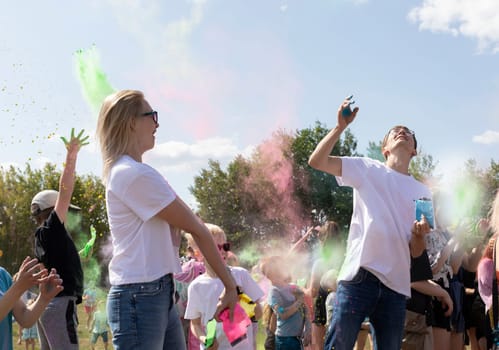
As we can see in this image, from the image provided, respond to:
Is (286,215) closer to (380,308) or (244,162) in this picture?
(244,162)

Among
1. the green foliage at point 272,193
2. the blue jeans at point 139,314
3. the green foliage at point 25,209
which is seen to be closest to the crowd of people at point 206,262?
the blue jeans at point 139,314

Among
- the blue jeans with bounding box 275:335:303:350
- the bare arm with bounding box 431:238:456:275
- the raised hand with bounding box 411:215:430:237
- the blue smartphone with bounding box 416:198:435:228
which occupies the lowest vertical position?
the blue jeans with bounding box 275:335:303:350

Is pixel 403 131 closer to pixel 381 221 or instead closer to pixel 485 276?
pixel 381 221

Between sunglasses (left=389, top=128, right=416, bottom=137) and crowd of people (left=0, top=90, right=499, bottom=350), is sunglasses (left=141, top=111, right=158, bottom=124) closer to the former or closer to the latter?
crowd of people (left=0, top=90, right=499, bottom=350)

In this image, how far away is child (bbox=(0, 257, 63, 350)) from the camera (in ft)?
8.82

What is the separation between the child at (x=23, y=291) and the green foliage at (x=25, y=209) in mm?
28887

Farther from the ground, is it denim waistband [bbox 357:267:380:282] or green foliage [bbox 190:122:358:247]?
green foliage [bbox 190:122:358:247]

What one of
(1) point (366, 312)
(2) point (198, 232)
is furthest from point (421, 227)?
(2) point (198, 232)

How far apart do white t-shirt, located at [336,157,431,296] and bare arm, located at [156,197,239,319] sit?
47.4 inches

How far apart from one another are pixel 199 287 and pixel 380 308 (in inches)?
68.6

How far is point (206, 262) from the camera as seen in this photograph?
4340mm

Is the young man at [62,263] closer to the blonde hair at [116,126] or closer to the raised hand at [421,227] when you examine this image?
the blonde hair at [116,126]

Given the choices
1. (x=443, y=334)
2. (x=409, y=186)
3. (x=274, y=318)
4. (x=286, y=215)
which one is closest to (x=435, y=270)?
(x=443, y=334)

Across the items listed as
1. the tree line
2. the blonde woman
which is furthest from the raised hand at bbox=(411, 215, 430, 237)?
the tree line
